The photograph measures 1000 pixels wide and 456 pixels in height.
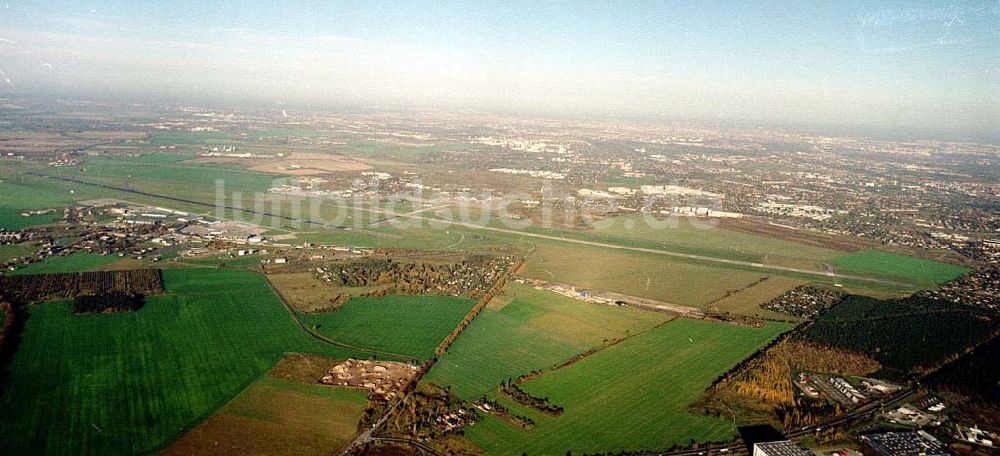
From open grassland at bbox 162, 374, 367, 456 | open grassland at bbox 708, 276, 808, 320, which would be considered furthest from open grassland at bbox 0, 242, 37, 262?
open grassland at bbox 708, 276, 808, 320

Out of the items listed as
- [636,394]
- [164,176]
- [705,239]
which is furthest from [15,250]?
[705,239]

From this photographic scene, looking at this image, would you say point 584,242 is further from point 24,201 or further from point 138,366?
point 24,201

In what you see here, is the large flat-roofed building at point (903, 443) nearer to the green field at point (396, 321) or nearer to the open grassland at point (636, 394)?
the open grassland at point (636, 394)

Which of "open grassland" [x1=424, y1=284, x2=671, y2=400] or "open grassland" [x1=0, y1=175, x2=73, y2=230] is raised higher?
"open grassland" [x1=0, y1=175, x2=73, y2=230]

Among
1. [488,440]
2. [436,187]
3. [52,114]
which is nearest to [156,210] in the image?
[436,187]

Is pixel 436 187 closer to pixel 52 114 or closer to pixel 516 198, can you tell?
pixel 516 198

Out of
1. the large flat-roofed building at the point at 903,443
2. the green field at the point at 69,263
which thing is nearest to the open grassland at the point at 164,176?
the green field at the point at 69,263

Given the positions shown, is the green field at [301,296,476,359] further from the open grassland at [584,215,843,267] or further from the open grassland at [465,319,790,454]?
the open grassland at [584,215,843,267]
